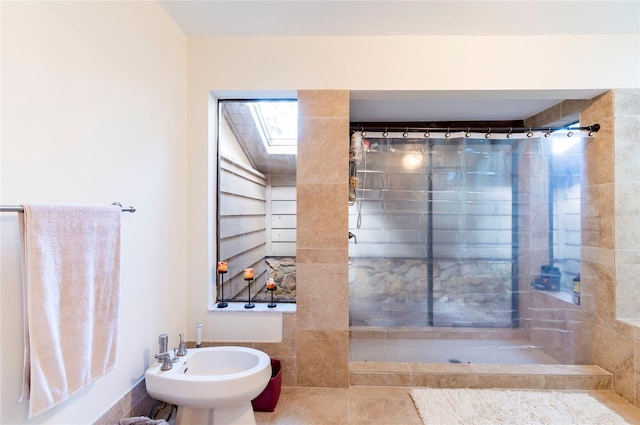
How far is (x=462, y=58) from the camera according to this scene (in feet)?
6.13

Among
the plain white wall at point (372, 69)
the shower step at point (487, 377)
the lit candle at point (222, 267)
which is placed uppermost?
the plain white wall at point (372, 69)

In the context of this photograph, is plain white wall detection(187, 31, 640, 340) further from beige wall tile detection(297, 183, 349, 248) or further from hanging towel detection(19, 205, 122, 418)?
hanging towel detection(19, 205, 122, 418)

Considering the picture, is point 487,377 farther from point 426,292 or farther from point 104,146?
point 104,146

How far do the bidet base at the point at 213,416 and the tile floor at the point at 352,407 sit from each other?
24cm

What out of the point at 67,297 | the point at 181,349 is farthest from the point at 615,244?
the point at 67,297

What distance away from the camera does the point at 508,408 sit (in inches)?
64.4

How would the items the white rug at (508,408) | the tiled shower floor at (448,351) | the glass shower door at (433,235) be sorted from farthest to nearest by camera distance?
1. the glass shower door at (433,235)
2. the tiled shower floor at (448,351)
3. the white rug at (508,408)

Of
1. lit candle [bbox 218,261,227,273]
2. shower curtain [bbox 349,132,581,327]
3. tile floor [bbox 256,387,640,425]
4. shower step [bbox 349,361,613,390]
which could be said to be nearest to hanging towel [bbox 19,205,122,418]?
lit candle [bbox 218,261,227,273]

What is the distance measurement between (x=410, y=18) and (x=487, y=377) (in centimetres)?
233

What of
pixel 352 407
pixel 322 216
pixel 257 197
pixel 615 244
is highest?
pixel 257 197

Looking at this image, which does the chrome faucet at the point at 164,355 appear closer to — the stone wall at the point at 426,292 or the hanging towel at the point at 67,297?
the hanging towel at the point at 67,297

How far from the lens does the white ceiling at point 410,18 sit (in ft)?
5.26

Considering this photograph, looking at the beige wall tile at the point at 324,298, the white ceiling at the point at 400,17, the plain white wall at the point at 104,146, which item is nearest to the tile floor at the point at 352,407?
the beige wall tile at the point at 324,298

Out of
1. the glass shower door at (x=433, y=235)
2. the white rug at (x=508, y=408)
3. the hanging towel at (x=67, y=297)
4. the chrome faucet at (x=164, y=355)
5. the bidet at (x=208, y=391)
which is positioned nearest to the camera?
the hanging towel at (x=67, y=297)
